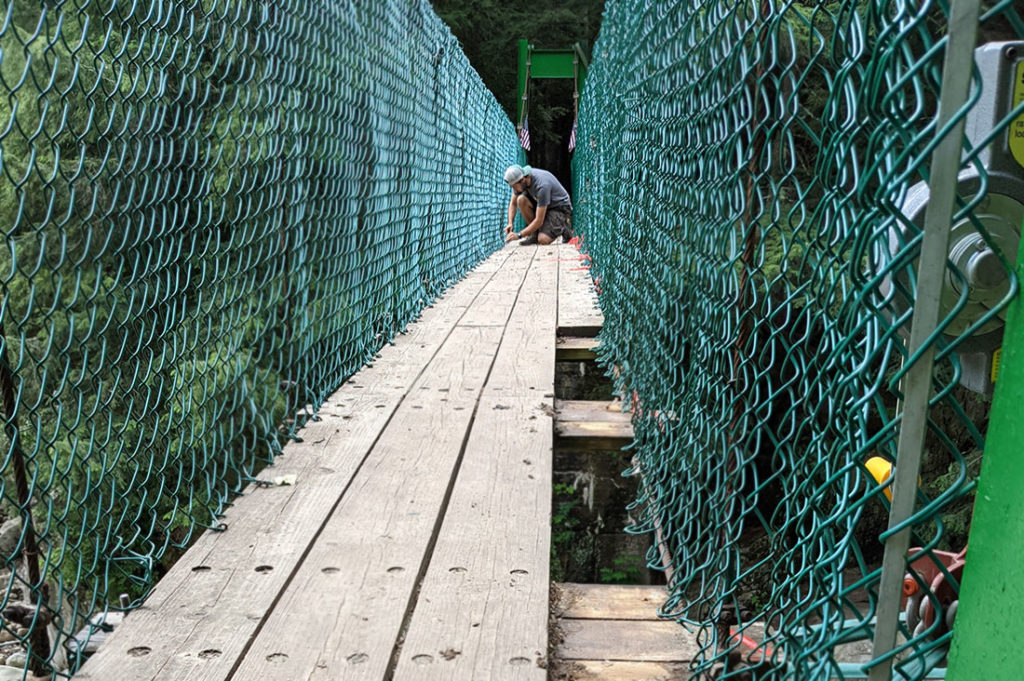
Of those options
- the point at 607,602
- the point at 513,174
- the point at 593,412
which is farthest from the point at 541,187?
the point at 607,602

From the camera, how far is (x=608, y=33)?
17.4 feet

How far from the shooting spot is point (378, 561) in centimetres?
211

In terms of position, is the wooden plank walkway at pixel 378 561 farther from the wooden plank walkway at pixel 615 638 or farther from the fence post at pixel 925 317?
the fence post at pixel 925 317

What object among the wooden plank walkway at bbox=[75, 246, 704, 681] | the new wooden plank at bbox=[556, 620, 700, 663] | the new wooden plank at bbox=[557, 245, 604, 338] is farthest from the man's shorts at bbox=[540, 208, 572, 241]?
the new wooden plank at bbox=[556, 620, 700, 663]

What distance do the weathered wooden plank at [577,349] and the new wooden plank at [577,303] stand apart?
165 millimetres

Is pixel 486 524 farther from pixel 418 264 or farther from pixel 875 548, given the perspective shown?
pixel 875 548

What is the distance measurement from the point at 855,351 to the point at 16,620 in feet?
5.66

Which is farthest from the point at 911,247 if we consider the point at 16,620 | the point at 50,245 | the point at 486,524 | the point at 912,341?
the point at 50,245

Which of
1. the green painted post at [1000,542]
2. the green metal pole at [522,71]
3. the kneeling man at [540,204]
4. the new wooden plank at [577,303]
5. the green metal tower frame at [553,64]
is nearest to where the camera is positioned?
the green painted post at [1000,542]

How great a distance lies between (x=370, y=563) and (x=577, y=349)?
2.94 m

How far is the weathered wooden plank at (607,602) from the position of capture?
2078 mm

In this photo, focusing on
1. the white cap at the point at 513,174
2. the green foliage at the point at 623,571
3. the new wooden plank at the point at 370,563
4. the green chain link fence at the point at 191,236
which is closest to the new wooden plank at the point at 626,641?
the new wooden plank at the point at 370,563

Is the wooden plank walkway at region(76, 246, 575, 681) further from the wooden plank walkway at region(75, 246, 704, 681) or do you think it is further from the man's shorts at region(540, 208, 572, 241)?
the man's shorts at region(540, 208, 572, 241)

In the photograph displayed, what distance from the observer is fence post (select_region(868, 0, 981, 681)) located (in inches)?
33.8
